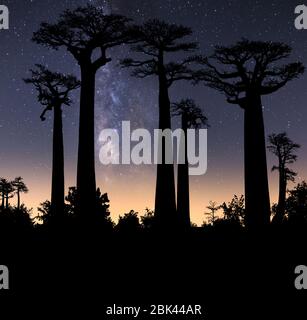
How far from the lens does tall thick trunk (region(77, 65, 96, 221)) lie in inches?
631

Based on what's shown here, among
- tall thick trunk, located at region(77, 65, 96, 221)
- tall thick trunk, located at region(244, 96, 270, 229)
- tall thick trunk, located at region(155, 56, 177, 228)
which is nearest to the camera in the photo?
tall thick trunk, located at region(77, 65, 96, 221)

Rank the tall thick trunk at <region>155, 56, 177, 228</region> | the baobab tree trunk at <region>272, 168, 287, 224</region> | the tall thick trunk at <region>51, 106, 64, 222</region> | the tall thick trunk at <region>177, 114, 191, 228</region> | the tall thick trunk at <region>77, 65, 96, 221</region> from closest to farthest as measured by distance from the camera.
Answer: the tall thick trunk at <region>77, 65, 96, 221</region>
the tall thick trunk at <region>155, 56, 177, 228</region>
the tall thick trunk at <region>51, 106, 64, 222</region>
the tall thick trunk at <region>177, 114, 191, 228</region>
the baobab tree trunk at <region>272, 168, 287, 224</region>

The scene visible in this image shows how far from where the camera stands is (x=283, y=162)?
2909cm

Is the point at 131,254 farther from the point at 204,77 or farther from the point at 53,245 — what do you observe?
the point at 204,77

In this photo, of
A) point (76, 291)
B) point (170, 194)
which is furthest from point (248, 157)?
point (76, 291)

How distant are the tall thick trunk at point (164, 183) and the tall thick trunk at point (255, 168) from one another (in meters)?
2.61

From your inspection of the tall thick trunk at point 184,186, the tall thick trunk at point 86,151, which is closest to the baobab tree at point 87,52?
the tall thick trunk at point 86,151

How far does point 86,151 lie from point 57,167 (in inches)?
217

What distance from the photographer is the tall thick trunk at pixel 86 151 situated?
1603 cm

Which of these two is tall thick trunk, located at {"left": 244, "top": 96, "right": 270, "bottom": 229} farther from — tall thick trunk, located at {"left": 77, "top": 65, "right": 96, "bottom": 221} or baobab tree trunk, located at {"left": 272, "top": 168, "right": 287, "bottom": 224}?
baobab tree trunk, located at {"left": 272, "top": 168, "right": 287, "bottom": 224}

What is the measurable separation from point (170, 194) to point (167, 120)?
256 cm

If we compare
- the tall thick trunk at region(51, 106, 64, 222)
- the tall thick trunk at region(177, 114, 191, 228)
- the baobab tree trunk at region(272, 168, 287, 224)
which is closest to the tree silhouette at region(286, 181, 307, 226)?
the baobab tree trunk at region(272, 168, 287, 224)

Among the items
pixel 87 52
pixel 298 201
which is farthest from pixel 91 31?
pixel 298 201

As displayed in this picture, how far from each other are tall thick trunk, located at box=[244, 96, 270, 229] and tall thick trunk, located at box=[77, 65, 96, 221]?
15.2ft
